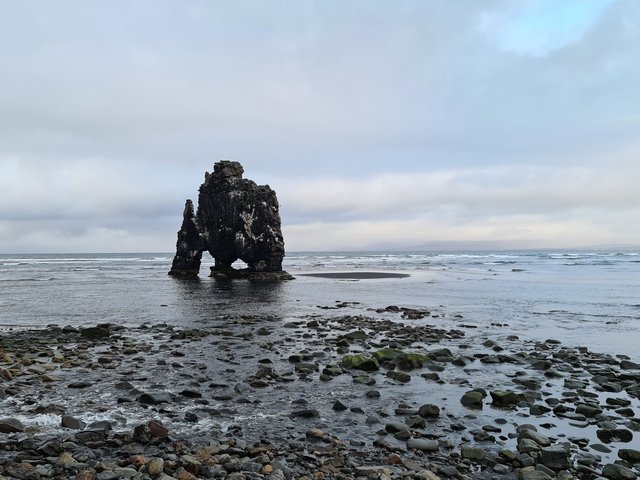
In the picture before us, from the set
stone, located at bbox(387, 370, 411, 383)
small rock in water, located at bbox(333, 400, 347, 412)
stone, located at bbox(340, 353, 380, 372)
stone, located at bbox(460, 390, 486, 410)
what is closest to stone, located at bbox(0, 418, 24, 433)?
small rock in water, located at bbox(333, 400, 347, 412)

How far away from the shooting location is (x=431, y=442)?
31.0 ft

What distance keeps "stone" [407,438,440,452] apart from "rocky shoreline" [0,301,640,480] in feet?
0.13

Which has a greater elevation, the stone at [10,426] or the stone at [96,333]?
the stone at [10,426]

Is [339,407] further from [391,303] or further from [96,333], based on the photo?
[391,303]

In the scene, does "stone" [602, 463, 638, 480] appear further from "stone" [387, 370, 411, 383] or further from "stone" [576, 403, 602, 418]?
"stone" [387, 370, 411, 383]

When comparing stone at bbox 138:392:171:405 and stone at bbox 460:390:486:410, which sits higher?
stone at bbox 138:392:171:405

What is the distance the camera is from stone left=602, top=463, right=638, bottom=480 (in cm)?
795

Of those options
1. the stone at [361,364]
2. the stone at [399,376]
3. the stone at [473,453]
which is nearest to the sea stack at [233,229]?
the stone at [361,364]

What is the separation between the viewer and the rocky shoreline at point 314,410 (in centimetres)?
829

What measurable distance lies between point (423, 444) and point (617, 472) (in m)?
3.46

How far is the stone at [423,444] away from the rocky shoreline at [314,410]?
41mm

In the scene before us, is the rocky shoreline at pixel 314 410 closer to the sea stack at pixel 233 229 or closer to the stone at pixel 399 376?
the stone at pixel 399 376

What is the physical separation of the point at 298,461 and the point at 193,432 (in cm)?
274

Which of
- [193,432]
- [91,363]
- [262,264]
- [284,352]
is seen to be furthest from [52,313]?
[262,264]
